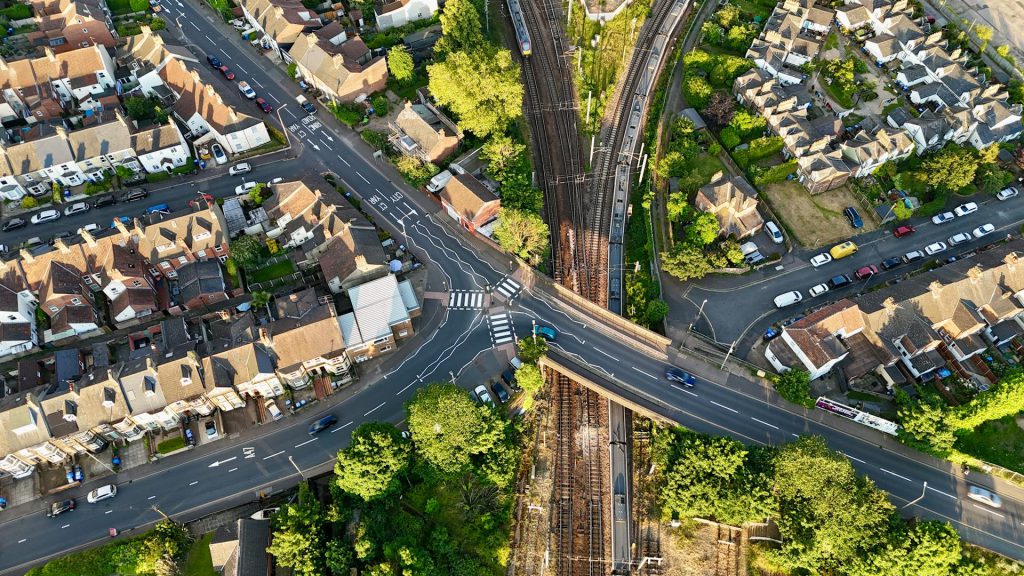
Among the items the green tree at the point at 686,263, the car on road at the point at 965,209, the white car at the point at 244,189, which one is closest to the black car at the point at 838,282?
the green tree at the point at 686,263

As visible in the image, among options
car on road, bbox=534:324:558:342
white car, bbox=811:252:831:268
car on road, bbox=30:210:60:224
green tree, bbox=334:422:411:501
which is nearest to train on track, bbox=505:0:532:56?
car on road, bbox=534:324:558:342

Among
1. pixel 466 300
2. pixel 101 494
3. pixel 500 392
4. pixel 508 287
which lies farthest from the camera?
pixel 508 287

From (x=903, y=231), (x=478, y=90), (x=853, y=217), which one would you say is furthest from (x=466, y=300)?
(x=903, y=231)

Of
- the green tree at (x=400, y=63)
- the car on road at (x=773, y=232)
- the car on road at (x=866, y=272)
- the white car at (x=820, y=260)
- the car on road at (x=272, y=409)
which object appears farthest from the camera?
the green tree at (x=400, y=63)

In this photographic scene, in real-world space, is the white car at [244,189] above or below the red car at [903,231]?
above

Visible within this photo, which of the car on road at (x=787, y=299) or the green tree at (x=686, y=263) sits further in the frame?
the car on road at (x=787, y=299)

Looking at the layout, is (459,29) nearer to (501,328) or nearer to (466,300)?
(466,300)

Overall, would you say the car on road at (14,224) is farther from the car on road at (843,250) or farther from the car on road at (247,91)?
the car on road at (843,250)
